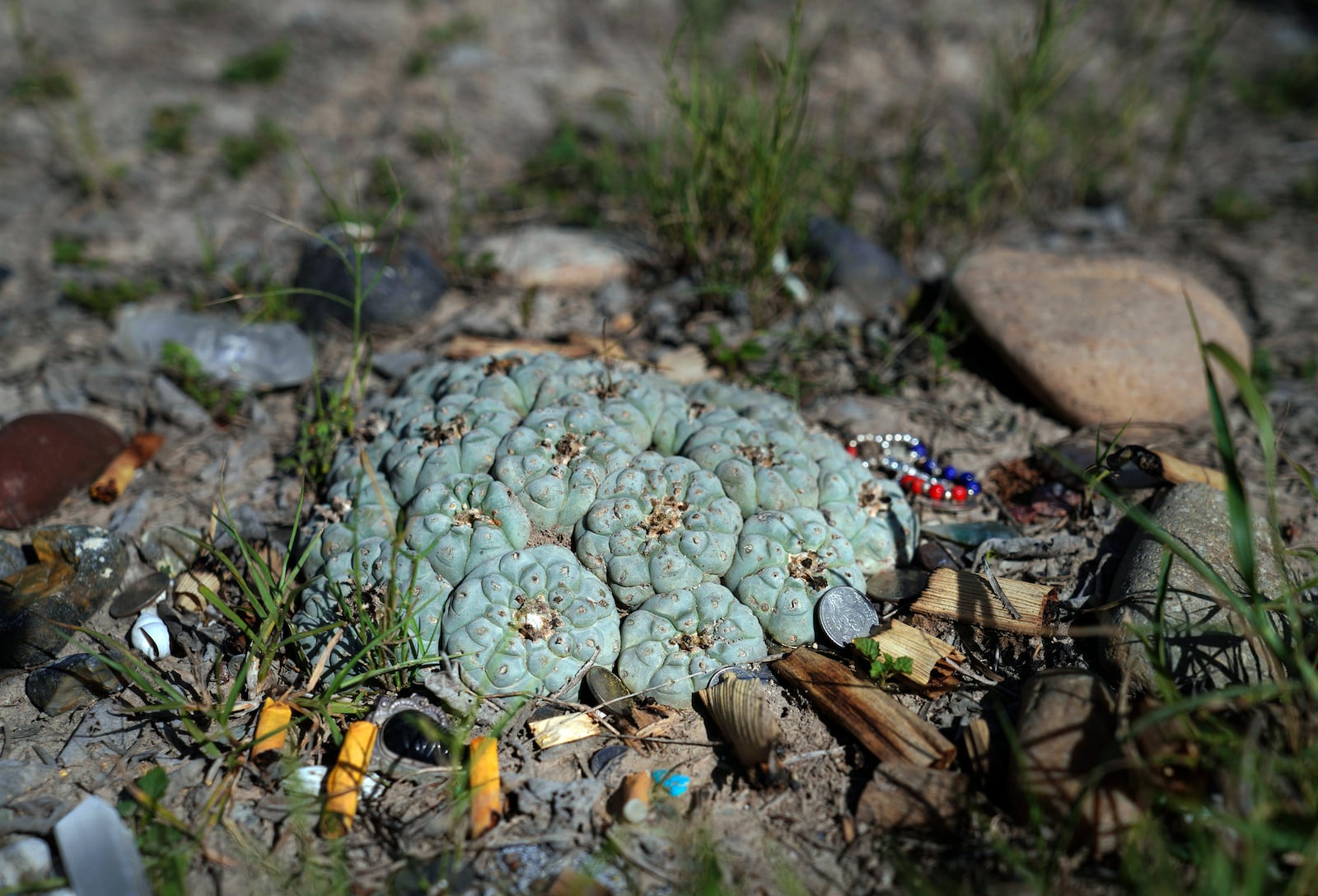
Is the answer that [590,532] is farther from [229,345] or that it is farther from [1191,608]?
[229,345]

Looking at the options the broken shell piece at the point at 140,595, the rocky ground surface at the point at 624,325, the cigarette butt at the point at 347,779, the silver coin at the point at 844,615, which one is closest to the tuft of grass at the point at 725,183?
the rocky ground surface at the point at 624,325

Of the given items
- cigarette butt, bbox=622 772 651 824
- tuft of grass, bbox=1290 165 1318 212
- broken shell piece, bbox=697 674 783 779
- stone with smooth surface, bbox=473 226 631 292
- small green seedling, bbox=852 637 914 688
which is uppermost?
tuft of grass, bbox=1290 165 1318 212

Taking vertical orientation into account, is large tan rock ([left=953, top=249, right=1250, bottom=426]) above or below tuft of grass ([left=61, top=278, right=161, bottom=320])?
above

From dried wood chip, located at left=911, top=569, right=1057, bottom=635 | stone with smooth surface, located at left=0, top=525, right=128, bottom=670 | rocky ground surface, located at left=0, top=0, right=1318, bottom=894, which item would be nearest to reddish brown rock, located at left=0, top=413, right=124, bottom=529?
rocky ground surface, located at left=0, top=0, right=1318, bottom=894

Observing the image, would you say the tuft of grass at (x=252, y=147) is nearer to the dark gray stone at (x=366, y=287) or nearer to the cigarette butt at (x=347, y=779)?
the dark gray stone at (x=366, y=287)

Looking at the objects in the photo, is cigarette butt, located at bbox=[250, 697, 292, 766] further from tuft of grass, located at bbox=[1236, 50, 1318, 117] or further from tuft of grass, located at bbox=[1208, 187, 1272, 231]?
tuft of grass, located at bbox=[1236, 50, 1318, 117]

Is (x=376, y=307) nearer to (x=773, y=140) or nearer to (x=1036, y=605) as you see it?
(x=773, y=140)

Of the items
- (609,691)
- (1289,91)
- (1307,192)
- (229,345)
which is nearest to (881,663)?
(609,691)
